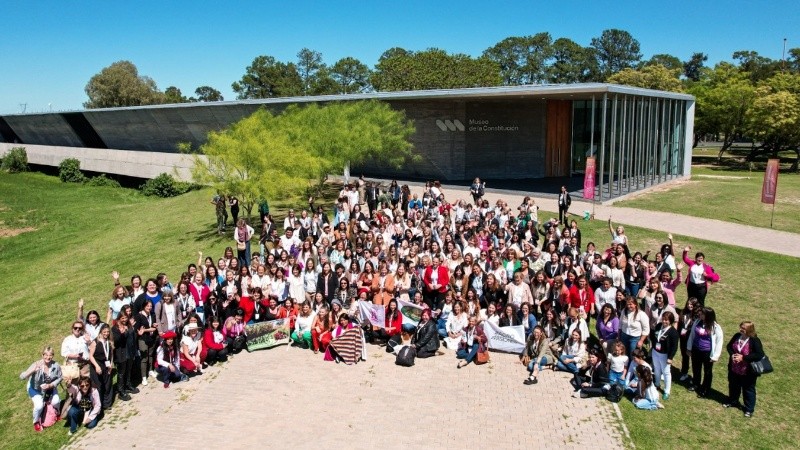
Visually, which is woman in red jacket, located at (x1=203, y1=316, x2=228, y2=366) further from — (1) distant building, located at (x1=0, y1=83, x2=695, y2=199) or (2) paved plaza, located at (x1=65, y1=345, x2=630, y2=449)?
(1) distant building, located at (x1=0, y1=83, x2=695, y2=199)

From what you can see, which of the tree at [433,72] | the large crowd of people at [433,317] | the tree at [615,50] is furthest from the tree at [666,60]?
the large crowd of people at [433,317]

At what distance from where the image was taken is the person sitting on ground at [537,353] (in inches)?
417

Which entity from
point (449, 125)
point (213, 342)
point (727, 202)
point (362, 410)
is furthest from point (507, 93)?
point (362, 410)

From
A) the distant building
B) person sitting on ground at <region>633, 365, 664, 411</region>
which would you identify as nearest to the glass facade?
the distant building

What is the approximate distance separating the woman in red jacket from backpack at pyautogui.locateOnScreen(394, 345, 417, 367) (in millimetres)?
3294

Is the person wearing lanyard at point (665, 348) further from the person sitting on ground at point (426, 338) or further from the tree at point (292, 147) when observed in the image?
the tree at point (292, 147)

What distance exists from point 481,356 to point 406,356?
134 centimetres

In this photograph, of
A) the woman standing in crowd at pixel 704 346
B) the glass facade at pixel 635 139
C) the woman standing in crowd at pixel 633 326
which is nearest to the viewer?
the woman standing in crowd at pixel 704 346

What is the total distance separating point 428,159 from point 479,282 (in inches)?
790

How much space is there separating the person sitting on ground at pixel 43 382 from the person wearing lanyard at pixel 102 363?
0.57 metres

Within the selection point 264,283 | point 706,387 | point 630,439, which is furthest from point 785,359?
point 264,283

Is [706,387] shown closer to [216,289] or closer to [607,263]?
[607,263]

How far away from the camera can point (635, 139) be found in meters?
28.9

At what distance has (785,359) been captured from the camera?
446 inches
